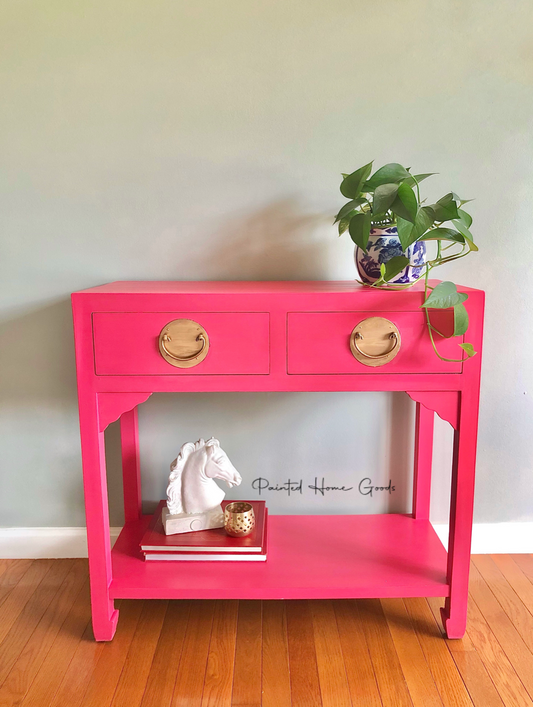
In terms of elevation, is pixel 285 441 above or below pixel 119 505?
above

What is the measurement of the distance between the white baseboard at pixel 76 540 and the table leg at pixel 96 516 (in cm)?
38

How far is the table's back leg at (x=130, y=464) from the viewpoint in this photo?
63.0 inches

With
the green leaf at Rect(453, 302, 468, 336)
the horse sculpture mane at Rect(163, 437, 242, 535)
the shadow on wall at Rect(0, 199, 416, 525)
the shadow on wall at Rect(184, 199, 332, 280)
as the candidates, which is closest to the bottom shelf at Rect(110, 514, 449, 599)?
the horse sculpture mane at Rect(163, 437, 242, 535)

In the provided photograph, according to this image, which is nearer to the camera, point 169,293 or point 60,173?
point 169,293

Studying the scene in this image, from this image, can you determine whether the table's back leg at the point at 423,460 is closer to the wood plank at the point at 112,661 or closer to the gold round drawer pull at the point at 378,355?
the gold round drawer pull at the point at 378,355

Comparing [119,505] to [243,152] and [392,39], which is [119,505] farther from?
[392,39]

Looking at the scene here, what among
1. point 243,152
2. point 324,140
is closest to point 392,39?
point 324,140

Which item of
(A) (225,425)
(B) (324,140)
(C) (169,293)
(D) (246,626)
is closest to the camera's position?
(C) (169,293)

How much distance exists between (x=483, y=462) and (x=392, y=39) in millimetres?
1257

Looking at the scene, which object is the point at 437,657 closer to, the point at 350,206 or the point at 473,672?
the point at 473,672

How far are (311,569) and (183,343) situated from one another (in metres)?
0.66

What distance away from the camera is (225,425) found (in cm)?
166

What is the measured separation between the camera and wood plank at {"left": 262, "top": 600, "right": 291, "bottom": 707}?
3.82ft

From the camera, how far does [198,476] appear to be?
1437 mm
